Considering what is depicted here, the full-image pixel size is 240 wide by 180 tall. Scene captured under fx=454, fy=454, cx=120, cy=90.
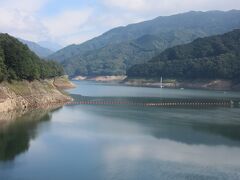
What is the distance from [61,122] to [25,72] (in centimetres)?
1724

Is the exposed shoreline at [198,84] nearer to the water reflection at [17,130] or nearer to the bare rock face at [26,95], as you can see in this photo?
the bare rock face at [26,95]

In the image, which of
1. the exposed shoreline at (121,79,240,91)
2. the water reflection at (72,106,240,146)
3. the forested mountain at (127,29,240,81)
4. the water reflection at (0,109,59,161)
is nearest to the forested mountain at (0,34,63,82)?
the water reflection at (0,109,59,161)

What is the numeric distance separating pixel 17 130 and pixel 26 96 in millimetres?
22082

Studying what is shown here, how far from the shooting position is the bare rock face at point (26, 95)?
199ft

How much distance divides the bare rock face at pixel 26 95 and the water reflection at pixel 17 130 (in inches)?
77.4

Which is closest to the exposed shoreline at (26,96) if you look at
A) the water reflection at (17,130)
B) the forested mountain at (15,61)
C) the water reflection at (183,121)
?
the forested mountain at (15,61)

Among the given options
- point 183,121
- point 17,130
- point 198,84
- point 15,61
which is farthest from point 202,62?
point 17,130

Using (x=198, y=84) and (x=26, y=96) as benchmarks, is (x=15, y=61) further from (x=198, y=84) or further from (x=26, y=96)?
(x=198, y=84)

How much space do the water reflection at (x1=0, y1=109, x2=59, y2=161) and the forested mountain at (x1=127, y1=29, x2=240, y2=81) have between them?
95.8 meters

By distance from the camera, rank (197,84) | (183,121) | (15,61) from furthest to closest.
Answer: (197,84)
(15,61)
(183,121)

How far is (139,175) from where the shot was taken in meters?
30.5

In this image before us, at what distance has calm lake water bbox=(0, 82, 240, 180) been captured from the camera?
31.4 meters

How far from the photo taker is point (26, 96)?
226 ft

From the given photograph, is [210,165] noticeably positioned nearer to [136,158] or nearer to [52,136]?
[136,158]
